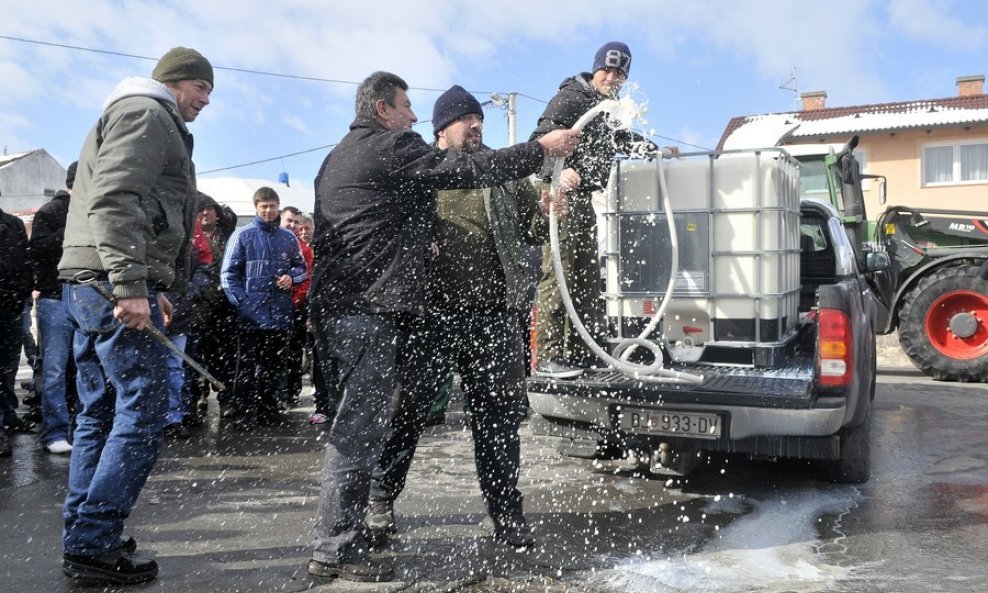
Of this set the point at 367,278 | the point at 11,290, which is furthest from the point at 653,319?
the point at 11,290

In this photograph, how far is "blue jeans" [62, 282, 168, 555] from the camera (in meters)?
3.31

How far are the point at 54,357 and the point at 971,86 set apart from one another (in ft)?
108

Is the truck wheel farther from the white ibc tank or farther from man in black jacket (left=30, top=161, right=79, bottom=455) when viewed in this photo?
man in black jacket (left=30, top=161, right=79, bottom=455)


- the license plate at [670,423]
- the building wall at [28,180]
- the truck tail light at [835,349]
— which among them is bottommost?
the license plate at [670,423]

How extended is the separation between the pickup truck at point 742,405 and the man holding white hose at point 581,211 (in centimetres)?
40

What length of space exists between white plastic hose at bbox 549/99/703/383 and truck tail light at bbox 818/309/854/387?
0.63 m

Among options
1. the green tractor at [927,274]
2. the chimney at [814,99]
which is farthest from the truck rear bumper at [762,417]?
the chimney at [814,99]

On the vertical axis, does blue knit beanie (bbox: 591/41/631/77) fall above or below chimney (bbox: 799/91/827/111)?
below

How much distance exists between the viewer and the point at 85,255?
3346mm

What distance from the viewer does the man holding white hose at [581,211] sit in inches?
203

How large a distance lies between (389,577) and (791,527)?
79.6 inches

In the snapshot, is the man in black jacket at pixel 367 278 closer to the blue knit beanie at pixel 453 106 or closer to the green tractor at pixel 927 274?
the blue knit beanie at pixel 453 106

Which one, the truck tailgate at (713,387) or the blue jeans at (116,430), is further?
the truck tailgate at (713,387)

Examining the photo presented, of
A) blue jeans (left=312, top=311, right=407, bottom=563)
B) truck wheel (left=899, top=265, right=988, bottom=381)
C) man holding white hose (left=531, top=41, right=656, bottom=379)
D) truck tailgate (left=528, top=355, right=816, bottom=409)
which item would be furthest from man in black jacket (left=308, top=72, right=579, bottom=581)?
truck wheel (left=899, top=265, right=988, bottom=381)
